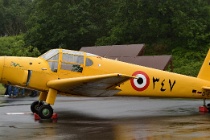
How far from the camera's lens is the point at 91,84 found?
44.3ft

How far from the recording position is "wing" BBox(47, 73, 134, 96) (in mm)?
12898

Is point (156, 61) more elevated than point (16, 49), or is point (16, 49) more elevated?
point (16, 49)

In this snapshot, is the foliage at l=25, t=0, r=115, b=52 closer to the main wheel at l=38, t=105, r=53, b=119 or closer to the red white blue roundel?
the red white blue roundel

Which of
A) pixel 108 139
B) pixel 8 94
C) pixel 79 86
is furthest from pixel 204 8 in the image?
pixel 108 139

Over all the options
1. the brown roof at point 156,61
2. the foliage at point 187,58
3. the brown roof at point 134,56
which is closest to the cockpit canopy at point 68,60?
the brown roof at point 156,61

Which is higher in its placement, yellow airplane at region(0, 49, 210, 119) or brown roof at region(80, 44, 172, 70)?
brown roof at region(80, 44, 172, 70)

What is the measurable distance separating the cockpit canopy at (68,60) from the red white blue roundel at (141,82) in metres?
1.67

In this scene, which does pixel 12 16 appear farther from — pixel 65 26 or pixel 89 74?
pixel 89 74

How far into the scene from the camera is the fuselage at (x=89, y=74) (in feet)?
45.4

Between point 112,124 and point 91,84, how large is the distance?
6.20 ft

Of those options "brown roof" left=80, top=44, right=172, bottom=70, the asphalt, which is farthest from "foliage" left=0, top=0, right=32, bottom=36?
the asphalt

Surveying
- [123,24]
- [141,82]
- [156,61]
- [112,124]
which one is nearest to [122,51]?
[156,61]

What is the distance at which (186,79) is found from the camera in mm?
15383

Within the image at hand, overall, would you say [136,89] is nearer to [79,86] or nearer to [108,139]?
[79,86]
